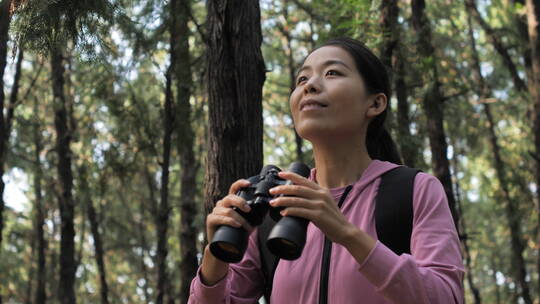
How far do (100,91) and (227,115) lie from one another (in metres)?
7.25

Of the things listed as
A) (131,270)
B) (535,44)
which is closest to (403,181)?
(535,44)

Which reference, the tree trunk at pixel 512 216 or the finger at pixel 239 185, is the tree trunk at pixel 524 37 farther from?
the finger at pixel 239 185

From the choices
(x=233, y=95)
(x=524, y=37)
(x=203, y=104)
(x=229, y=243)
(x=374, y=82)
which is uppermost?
(x=524, y=37)

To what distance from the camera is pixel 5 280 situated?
18781mm

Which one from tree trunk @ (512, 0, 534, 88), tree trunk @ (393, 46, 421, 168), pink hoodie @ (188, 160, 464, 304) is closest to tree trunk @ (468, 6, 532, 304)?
tree trunk @ (512, 0, 534, 88)

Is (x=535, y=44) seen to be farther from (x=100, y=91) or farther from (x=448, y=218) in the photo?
(x=448, y=218)

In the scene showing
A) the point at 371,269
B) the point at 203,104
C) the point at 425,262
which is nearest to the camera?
the point at 371,269

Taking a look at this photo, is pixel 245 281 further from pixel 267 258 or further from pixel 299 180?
pixel 299 180

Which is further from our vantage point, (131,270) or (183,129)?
(131,270)

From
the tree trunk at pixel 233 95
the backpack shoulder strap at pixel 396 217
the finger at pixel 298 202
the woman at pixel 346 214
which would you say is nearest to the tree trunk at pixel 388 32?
the tree trunk at pixel 233 95

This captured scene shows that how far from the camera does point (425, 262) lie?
6.82 feet

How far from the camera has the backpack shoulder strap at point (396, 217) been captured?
2.21 meters

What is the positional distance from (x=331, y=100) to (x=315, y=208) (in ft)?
2.04

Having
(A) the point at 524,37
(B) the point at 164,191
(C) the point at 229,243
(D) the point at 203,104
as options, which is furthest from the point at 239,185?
(A) the point at 524,37
